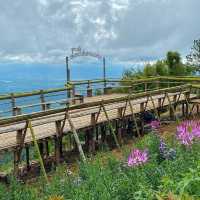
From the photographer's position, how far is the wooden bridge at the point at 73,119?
9.62 m

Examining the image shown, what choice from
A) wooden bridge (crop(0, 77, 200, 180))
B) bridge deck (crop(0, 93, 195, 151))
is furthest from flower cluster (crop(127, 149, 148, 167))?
bridge deck (crop(0, 93, 195, 151))

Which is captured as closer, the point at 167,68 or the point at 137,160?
the point at 137,160

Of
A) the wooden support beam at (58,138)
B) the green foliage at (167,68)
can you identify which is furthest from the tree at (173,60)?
the wooden support beam at (58,138)

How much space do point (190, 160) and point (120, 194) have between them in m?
0.95

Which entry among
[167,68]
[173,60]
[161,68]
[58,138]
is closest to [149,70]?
[161,68]

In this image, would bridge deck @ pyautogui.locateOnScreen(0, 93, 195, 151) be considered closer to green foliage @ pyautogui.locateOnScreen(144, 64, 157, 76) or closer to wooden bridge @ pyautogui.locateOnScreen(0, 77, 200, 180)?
wooden bridge @ pyautogui.locateOnScreen(0, 77, 200, 180)

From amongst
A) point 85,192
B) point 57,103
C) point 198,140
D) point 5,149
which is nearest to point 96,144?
point 57,103

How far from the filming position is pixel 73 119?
43.0 feet

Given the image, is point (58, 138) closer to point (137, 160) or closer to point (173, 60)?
point (137, 160)

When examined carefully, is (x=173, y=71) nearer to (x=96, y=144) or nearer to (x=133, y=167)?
(x=96, y=144)

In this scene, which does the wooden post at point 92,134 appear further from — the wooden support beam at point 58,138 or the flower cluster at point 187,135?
the flower cluster at point 187,135

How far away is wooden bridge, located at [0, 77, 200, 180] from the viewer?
9.62 m

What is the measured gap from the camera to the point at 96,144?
1291cm

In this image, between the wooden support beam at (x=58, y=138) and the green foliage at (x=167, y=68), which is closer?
the wooden support beam at (x=58, y=138)
